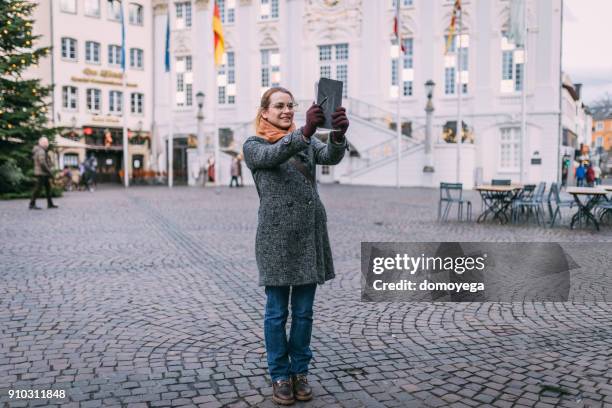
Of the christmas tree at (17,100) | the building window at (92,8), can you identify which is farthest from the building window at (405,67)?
the christmas tree at (17,100)

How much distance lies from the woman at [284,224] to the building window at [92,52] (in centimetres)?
4217

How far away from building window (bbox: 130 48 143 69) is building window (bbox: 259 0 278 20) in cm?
959

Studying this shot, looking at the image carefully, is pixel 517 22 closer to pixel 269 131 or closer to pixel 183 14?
pixel 269 131

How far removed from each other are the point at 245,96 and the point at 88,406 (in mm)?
39019

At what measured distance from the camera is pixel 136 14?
44469mm

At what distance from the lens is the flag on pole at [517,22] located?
23975mm

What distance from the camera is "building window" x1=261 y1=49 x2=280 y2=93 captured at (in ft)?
134

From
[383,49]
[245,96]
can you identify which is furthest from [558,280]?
[245,96]

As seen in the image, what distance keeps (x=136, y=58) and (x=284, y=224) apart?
1714 inches

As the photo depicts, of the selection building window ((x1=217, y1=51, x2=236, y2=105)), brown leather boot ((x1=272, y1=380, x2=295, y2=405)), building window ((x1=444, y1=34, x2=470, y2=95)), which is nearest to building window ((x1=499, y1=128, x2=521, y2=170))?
building window ((x1=444, y1=34, x2=470, y2=95))

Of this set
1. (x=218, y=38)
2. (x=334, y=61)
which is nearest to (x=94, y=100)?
(x=334, y=61)

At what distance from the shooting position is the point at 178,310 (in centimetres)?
606

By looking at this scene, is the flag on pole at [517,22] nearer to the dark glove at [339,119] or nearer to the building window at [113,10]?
the dark glove at [339,119]

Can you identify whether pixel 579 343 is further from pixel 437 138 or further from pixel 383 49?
pixel 383 49
